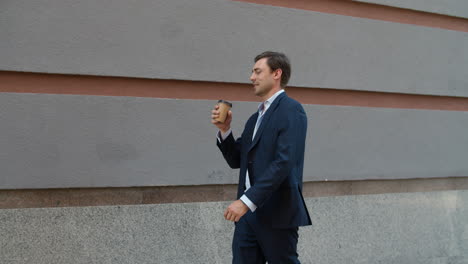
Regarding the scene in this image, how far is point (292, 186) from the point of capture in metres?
3.09

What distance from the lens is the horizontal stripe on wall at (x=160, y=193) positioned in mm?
4062

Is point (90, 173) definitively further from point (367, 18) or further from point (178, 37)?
point (367, 18)

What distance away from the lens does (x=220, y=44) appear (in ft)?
15.7

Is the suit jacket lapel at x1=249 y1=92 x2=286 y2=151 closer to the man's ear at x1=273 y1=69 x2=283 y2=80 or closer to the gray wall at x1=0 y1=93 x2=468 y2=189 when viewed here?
the man's ear at x1=273 y1=69 x2=283 y2=80

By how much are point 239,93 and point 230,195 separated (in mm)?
1012

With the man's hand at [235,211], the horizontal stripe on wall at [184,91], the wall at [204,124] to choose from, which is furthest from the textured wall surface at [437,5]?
the man's hand at [235,211]

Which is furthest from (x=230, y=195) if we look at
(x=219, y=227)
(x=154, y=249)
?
(x=154, y=249)

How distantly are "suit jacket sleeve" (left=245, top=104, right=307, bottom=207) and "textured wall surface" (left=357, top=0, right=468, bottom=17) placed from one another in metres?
3.04

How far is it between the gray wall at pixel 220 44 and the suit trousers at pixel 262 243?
185cm

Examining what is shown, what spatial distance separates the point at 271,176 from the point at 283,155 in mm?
148

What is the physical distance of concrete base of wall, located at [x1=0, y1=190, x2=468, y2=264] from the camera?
404 cm

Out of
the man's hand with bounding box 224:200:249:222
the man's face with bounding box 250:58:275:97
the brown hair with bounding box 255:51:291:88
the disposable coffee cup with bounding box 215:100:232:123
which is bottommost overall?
the man's hand with bounding box 224:200:249:222

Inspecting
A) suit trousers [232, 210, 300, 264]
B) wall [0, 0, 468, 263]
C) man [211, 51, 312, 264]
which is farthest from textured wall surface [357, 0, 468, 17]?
suit trousers [232, 210, 300, 264]

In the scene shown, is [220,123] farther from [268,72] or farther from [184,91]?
[184,91]
